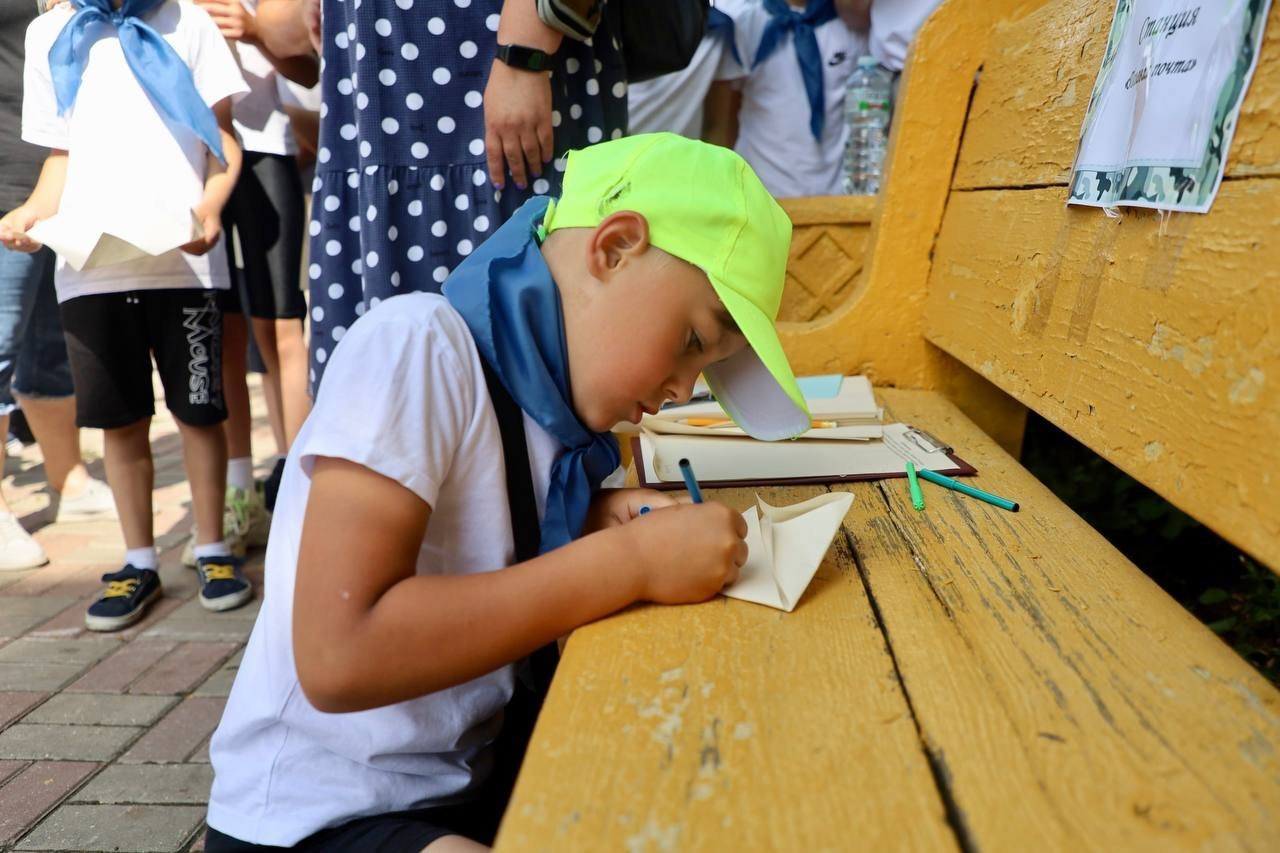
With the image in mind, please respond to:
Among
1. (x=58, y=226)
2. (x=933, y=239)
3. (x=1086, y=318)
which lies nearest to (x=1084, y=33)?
(x=1086, y=318)

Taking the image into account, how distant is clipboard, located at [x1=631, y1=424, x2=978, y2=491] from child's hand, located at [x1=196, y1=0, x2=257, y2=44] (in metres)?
1.94

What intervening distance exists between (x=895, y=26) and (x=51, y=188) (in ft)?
8.98

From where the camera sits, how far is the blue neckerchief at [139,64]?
230 centimetres

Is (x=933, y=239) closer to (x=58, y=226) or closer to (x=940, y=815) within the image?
(x=940, y=815)

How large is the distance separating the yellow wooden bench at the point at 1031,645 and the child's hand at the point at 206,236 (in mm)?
1808

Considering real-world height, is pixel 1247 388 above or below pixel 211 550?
above

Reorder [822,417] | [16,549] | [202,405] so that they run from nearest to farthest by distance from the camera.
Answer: [822,417] → [202,405] → [16,549]

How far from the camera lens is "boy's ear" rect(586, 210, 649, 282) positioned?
0.93 metres

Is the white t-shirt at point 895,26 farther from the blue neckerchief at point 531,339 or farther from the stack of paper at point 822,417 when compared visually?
the blue neckerchief at point 531,339

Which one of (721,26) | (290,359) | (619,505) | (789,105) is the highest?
(721,26)

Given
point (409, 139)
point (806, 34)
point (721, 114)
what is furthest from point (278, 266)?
point (806, 34)

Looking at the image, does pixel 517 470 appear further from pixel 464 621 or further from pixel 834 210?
pixel 834 210

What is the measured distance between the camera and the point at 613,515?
1.19m

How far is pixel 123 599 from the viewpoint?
8.20ft
